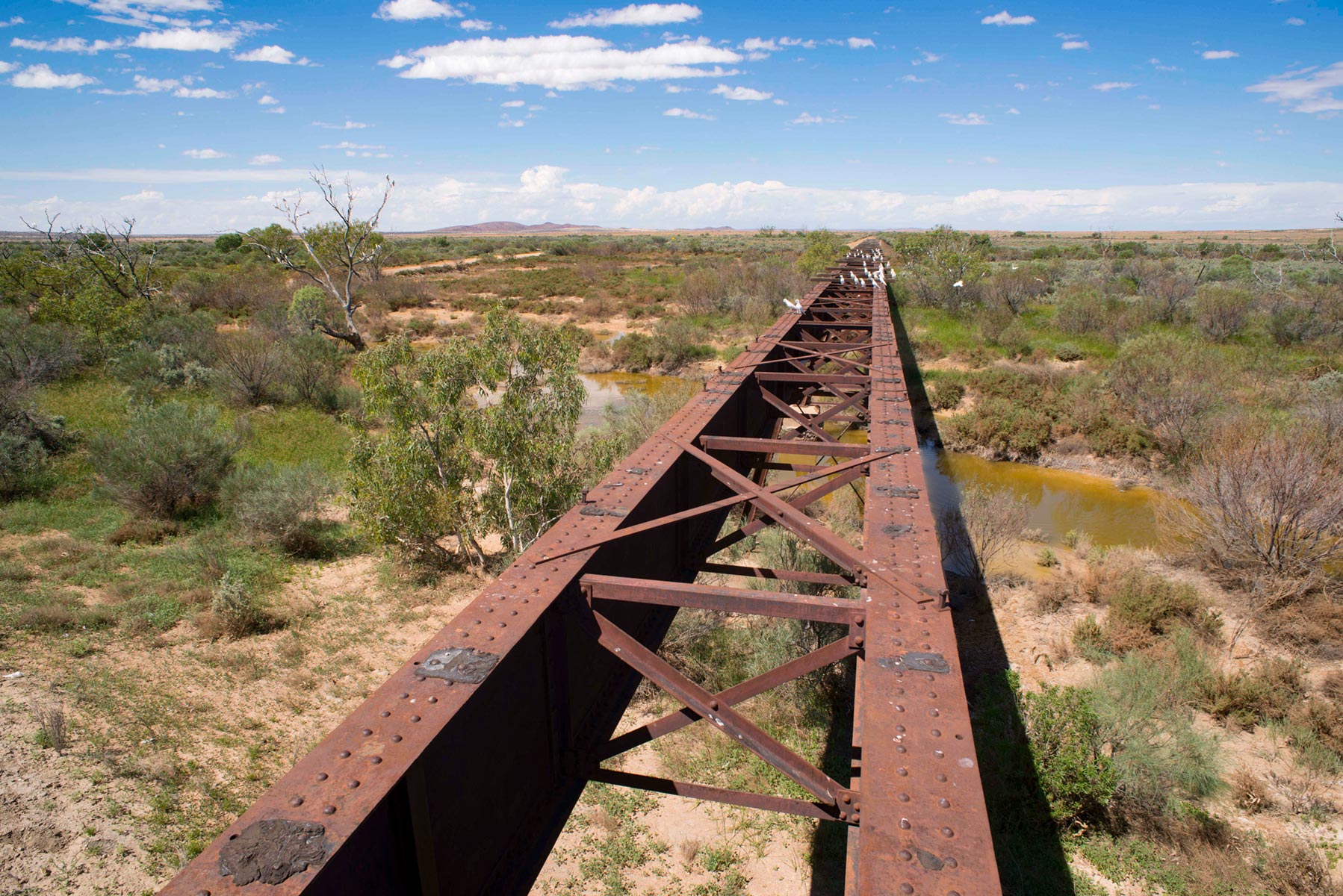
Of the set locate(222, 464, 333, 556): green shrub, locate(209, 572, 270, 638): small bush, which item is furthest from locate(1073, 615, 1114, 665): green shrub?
locate(222, 464, 333, 556): green shrub

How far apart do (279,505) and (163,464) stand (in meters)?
2.62

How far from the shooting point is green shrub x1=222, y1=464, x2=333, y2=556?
13.0 metres

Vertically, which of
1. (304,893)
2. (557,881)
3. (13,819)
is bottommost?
(557,881)

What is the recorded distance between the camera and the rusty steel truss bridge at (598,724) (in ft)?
6.07

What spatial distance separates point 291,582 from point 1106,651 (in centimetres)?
1331

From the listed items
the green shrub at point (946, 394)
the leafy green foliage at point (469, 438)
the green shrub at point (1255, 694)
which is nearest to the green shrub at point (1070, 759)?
the green shrub at point (1255, 694)

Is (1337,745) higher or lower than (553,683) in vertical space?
lower

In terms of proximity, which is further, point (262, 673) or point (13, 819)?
point (262, 673)

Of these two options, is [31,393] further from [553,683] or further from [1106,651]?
[1106,651]

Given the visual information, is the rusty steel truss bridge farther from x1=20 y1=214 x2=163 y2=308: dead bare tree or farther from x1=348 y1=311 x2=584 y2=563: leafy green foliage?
x1=20 y1=214 x2=163 y2=308: dead bare tree

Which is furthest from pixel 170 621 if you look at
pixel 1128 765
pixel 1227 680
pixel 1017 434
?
pixel 1017 434

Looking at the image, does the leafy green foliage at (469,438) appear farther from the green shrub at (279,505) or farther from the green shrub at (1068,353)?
the green shrub at (1068,353)

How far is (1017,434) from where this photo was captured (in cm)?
1944

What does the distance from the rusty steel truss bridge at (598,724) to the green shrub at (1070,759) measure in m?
4.80
